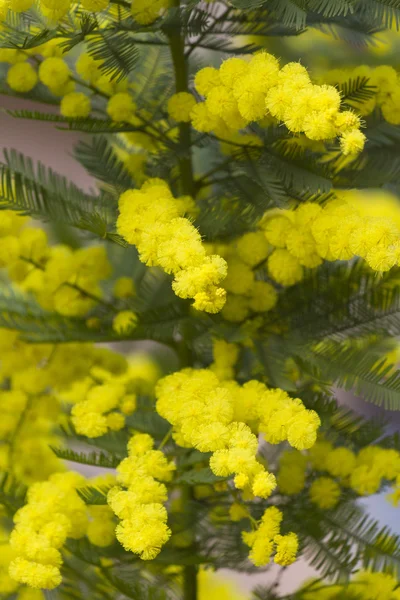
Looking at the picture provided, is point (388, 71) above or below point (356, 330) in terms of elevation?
above

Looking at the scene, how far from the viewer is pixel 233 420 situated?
1.77 ft

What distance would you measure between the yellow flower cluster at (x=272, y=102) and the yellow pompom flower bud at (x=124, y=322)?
0.54ft

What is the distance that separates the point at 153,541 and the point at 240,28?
38 cm

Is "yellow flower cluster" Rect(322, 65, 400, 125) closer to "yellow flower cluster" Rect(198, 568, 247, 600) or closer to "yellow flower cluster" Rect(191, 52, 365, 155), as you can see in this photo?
"yellow flower cluster" Rect(191, 52, 365, 155)

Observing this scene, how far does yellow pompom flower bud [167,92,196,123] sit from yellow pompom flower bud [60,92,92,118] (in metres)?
0.06

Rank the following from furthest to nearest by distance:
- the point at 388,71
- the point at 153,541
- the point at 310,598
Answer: the point at 310,598 < the point at 388,71 < the point at 153,541

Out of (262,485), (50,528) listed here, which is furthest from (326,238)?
(50,528)

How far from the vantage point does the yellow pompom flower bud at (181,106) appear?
58cm

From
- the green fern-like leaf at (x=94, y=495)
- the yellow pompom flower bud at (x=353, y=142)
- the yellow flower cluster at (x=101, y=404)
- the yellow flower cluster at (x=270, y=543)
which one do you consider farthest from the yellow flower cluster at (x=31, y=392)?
the yellow pompom flower bud at (x=353, y=142)

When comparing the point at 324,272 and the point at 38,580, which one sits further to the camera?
the point at 324,272

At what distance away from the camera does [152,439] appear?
1.88 ft

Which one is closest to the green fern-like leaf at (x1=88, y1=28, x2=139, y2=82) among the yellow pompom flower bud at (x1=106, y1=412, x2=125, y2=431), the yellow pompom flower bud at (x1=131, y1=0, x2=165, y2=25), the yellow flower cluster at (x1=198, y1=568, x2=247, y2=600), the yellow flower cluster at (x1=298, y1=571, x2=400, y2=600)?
the yellow pompom flower bud at (x1=131, y1=0, x2=165, y2=25)

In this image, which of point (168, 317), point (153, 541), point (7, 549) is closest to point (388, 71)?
point (168, 317)

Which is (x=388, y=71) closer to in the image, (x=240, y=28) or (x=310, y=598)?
(x=240, y=28)
